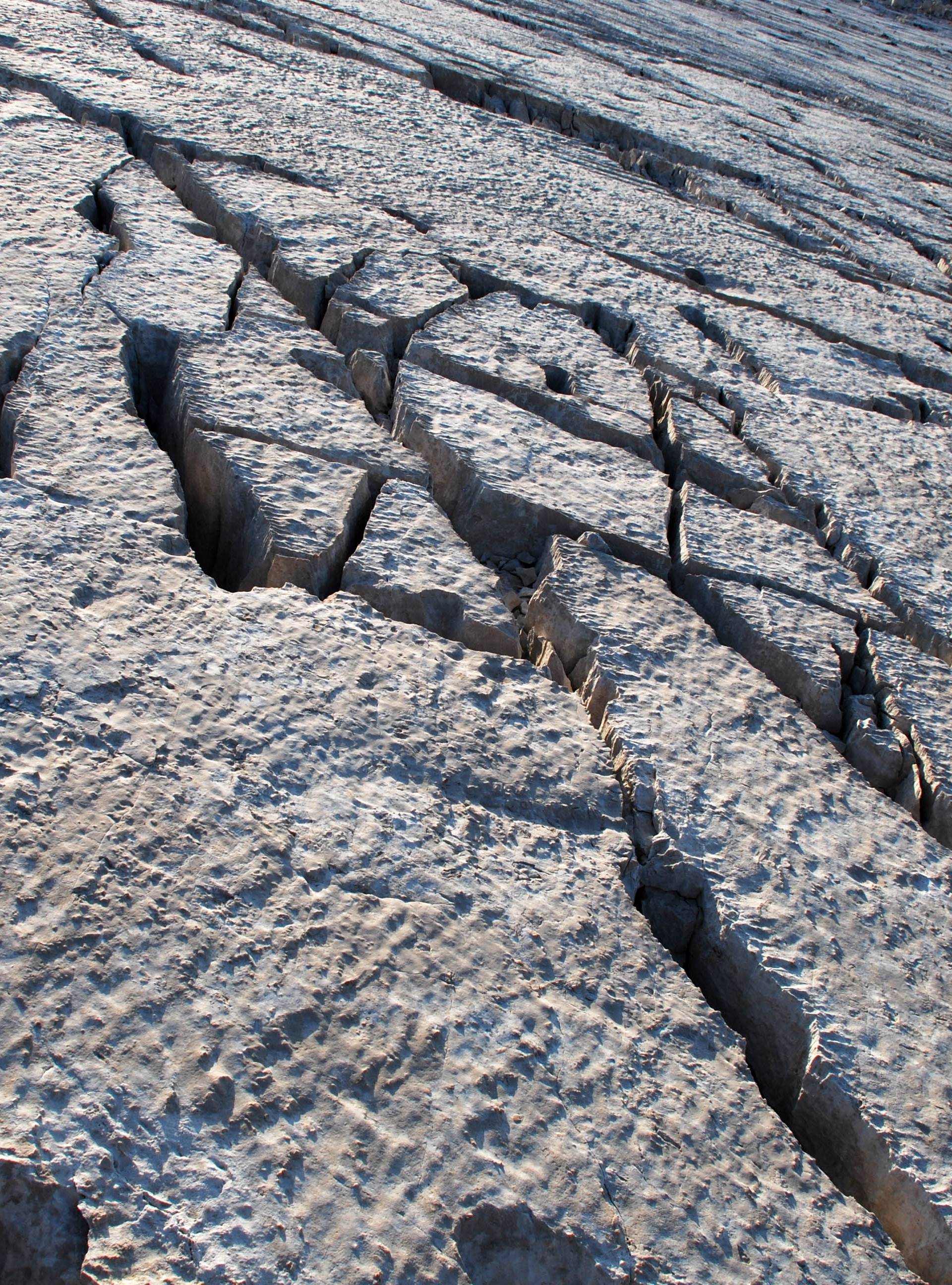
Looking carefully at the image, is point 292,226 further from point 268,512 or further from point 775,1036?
point 775,1036

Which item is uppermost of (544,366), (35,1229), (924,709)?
(544,366)

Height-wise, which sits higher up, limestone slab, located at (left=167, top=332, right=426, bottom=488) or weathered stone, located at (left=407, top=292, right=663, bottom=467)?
A: weathered stone, located at (left=407, top=292, right=663, bottom=467)

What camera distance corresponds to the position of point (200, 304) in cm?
148

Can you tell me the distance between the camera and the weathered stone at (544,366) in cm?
153

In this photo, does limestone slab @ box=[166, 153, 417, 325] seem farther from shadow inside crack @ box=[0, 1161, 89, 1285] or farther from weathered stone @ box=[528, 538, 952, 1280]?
shadow inside crack @ box=[0, 1161, 89, 1285]

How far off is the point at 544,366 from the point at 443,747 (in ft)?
2.87

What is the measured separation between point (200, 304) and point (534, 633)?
2.48ft

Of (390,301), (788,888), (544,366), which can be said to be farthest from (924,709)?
(390,301)

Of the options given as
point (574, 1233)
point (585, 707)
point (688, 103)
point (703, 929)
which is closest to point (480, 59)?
point (688, 103)

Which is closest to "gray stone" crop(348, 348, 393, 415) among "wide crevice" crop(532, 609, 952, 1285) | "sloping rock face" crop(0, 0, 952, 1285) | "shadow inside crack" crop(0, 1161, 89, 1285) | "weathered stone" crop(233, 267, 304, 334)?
"sloping rock face" crop(0, 0, 952, 1285)

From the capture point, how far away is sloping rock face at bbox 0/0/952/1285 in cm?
68

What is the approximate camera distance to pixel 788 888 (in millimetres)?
936

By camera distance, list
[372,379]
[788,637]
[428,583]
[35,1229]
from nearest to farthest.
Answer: [35,1229], [428,583], [788,637], [372,379]

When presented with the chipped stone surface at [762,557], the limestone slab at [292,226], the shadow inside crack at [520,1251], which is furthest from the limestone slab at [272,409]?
the shadow inside crack at [520,1251]
